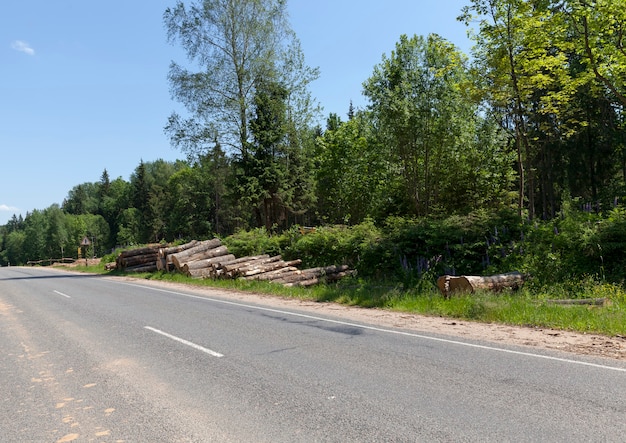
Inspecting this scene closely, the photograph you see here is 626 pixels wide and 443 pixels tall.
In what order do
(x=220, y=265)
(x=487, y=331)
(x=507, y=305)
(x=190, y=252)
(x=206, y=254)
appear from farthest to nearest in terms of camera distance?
1. (x=190, y=252)
2. (x=206, y=254)
3. (x=220, y=265)
4. (x=507, y=305)
5. (x=487, y=331)

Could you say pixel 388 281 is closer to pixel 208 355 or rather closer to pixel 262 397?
pixel 208 355

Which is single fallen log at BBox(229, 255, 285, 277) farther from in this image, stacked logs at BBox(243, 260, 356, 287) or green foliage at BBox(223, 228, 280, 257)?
green foliage at BBox(223, 228, 280, 257)

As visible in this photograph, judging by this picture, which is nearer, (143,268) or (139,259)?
(143,268)

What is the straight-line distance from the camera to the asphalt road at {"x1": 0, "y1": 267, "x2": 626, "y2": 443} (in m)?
4.14

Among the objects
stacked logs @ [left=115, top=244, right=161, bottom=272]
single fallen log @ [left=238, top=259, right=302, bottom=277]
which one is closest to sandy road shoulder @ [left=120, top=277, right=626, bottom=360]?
single fallen log @ [left=238, top=259, right=302, bottom=277]

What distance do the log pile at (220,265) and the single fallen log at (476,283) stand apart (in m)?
6.26

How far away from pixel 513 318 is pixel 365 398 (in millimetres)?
5809

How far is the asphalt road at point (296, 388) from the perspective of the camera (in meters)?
4.14

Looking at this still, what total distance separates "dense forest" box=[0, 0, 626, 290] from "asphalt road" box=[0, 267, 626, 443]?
7.87 metres

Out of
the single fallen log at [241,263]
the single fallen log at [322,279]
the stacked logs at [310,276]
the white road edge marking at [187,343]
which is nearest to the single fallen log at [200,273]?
the single fallen log at [241,263]

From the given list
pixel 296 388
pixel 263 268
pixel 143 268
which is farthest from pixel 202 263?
pixel 296 388

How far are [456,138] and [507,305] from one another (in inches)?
764

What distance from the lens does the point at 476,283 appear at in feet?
38.6

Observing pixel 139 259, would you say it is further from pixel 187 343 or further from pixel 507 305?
pixel 507 305
